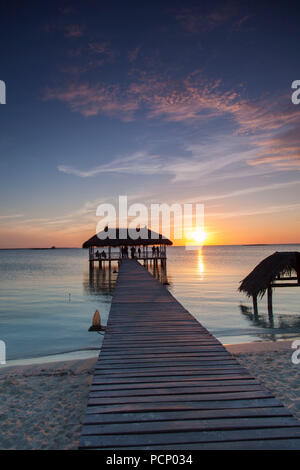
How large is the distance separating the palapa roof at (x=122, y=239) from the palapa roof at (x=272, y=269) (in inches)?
791

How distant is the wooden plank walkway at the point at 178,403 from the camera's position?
7.92 feet

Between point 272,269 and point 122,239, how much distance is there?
2163cm

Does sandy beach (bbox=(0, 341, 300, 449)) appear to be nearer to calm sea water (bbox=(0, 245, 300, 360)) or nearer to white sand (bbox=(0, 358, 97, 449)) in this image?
white sand (bbox=(0, 358, 97, 449))

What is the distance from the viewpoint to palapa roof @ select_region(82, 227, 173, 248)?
3272 cm

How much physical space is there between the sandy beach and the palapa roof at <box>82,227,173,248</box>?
25.1 m

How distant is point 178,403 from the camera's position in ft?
9.71

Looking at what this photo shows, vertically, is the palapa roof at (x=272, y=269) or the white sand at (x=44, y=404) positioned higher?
the palapa roof at (x=272, y=269)

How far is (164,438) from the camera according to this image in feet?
8.02

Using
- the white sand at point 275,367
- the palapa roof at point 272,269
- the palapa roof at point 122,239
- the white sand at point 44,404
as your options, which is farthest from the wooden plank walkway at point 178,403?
the palapa roof at point 122,239

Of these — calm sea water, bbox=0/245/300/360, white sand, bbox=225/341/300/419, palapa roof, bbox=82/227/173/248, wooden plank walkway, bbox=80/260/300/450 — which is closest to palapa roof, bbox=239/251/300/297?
calm sea water, bbox=0/245/300/360

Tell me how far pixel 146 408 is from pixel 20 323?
1172cm

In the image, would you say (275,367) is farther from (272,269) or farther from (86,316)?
(86,316)

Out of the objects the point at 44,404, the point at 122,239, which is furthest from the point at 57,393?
the point at 122,239

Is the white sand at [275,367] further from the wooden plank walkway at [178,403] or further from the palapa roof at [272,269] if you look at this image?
the palapa roof at [272,269]
